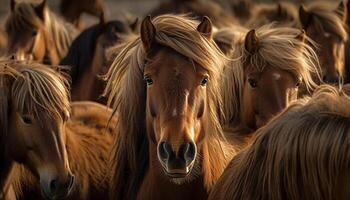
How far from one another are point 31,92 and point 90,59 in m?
3.02

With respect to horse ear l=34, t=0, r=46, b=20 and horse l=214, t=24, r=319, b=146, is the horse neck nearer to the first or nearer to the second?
horse l=214, t=24, r=319, b=146

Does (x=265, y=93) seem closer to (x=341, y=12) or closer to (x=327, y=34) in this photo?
(x=327, y=34)

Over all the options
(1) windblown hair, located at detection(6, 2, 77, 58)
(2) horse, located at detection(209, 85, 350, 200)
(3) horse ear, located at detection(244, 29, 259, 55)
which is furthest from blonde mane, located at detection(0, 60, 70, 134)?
(1) windblown hair, located at detection(6, 2, 77, 58)

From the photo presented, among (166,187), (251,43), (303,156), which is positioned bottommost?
(166,187)

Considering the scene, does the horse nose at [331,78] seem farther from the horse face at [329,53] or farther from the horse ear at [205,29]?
the horse ear at [205,29]

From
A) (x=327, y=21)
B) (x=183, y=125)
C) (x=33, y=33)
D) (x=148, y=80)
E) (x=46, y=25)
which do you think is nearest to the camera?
(x=183, y=125)

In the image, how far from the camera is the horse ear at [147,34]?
14.9 feet

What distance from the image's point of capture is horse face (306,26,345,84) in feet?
23.3

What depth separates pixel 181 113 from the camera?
420 centimetres

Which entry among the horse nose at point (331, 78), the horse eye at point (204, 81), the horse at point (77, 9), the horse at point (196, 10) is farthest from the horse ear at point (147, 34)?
the horse at point (77, 9)

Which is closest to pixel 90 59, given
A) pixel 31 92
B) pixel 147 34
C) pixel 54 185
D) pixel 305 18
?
pixel 305 18

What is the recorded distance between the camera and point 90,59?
776cm

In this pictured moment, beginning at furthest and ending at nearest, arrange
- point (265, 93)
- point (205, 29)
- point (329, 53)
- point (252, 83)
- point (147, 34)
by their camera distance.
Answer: point (329, 53)
point (252, 83)
point (265, 93)
point (205, 29)
point (147, 34)

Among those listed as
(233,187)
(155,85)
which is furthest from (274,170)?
(155,85)
